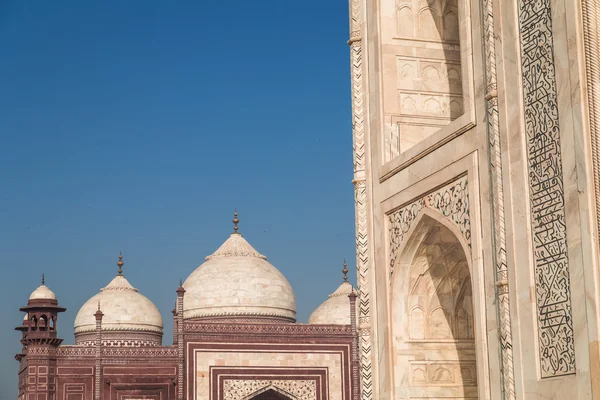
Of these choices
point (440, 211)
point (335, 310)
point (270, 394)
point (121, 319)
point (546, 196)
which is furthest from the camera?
point (335, 310)

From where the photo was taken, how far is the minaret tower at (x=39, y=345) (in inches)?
878

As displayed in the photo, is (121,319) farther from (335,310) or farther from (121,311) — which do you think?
(335,310)

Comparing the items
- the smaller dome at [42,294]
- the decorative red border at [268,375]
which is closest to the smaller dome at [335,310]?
the decorative red border at [268,375]

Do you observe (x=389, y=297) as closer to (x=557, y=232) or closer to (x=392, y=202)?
(x=392, y=202)

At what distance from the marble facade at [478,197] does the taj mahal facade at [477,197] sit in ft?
0.04

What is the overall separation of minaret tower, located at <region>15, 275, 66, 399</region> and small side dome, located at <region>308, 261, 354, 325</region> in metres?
7.14

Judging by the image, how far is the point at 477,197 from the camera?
333 inches

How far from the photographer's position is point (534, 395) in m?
7.43

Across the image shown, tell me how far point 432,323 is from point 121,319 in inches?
726

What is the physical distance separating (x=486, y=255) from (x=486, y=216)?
12.0 inches

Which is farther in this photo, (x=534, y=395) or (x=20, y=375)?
(x=20, y=375)

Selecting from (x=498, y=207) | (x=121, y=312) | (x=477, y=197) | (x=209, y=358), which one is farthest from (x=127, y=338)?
(x=498, y=207)

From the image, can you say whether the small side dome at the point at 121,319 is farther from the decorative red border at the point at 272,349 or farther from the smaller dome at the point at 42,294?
the decorative red border at the point at 272,349

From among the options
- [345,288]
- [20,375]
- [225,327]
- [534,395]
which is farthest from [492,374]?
[345,288]
